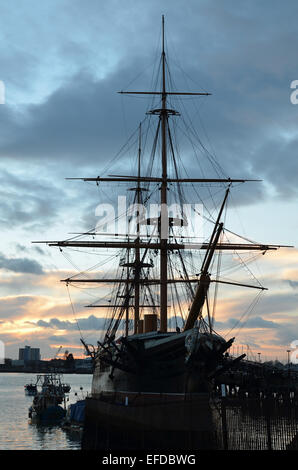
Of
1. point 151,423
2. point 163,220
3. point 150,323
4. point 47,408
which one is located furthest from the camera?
point 47,408

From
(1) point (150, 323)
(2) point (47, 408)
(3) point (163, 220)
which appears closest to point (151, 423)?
(1) point (150, 323)

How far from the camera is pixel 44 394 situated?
7662 cm

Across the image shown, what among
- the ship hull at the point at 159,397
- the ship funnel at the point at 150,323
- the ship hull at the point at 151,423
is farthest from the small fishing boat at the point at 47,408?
the ship funnel at the point at 150,323

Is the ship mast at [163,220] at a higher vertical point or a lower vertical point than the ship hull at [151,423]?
higher

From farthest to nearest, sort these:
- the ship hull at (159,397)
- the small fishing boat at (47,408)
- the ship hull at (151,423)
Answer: the small fishing boat at (47,408) < the ship hull at (159,397) < the ship hull at (151,423)

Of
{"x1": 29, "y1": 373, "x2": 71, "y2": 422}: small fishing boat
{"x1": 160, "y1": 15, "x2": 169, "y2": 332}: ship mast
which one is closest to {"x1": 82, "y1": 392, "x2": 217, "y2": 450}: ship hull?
{"x1": 160, "y1": 15, "x2": 169, "y2": 332}: ship mast

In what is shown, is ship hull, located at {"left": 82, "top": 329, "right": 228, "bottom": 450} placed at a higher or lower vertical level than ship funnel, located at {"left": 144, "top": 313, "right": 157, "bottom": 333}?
lower

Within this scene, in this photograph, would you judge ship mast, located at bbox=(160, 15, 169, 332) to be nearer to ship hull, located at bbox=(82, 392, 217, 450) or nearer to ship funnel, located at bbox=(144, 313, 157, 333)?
ship funnel, located at bbox=(144, 313, 157, 333)

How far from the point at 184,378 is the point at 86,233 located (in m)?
19.4

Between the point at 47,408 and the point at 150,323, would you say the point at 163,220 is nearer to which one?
the point at 150,323

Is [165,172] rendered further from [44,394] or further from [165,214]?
[44,394]

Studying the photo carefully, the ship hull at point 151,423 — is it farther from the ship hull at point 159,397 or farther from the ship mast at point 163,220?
the ship mast at point 163,220

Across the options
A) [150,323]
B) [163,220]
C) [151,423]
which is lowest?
[151,423]
